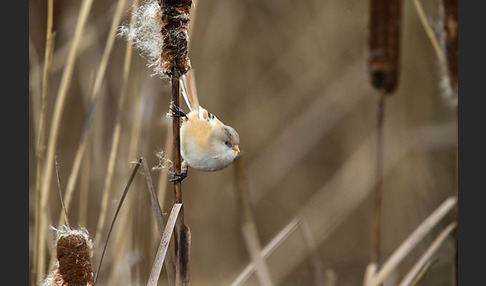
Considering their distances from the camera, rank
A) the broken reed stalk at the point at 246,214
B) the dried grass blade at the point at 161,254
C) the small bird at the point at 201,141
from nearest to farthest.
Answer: the dried grass blade at the point at 161,254
the small bird at the point at 201,141
the broken reed stalk at the point at 246,214

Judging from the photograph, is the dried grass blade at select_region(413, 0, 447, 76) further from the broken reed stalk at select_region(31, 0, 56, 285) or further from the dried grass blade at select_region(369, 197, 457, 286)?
the broken reed stalk at select_region(31, 0, 56, 285)

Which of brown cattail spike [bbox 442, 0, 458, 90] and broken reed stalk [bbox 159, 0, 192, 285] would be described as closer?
broken reed stalk [bbox 159, 0, 192, 285]

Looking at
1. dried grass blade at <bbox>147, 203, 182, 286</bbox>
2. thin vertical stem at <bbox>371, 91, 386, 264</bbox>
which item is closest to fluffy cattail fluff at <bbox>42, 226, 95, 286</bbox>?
dried grass blade at <bbox>147, 203, 182, 286</bbox>

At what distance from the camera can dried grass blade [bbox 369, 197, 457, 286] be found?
1.01 metres

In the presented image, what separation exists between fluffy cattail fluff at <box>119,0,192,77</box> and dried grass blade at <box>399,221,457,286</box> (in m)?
0.48

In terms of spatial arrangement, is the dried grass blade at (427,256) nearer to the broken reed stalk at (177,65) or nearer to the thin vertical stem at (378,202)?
the thin vertical stem at (378,202)

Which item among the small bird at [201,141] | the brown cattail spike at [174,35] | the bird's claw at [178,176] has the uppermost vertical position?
the brown cattail spike at [174,35]

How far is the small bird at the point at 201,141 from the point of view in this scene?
91 centimetres

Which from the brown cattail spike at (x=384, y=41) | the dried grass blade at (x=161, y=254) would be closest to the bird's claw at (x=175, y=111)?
the dried grass blade at (x=161, y=254)

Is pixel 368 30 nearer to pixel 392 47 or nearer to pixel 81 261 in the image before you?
pixel 392 47

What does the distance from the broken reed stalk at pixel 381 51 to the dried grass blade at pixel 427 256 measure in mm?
57

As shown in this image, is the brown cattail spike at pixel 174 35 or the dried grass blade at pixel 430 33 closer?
the brown cattail spike at pixel 174 35

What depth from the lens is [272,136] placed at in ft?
5.18

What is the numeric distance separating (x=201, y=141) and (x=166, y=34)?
0.18m
